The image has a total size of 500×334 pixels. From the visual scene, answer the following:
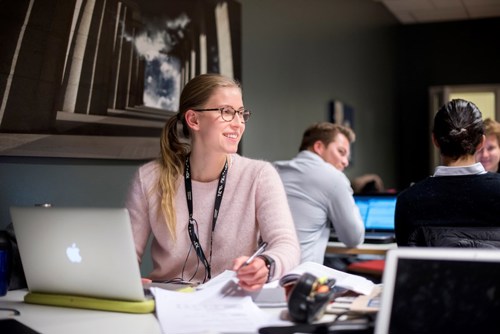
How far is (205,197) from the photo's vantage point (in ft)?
7.65

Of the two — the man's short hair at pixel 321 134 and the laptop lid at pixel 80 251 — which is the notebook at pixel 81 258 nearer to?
the laptop lid at pixel 80 251

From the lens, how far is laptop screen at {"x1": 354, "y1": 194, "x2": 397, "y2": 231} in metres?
3.87

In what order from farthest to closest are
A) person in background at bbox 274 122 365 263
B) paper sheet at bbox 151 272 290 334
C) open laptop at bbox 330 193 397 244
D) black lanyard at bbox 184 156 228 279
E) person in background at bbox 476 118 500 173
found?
open laptop at bbox 330 193 397 244 < person in background at bbox 476 118 500 173 < person in background at bbox 274 122 365 263 < black lanyard at bbox 184 156 228 279 < paper sheet at bbox 151 272 290 334

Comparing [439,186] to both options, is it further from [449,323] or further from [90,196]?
[90,196]

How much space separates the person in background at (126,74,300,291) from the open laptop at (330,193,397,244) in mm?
1568

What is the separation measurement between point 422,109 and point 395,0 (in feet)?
5.72

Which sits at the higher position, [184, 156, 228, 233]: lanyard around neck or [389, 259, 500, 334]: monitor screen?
[184, 156, 228, 233]: lanyard around neck

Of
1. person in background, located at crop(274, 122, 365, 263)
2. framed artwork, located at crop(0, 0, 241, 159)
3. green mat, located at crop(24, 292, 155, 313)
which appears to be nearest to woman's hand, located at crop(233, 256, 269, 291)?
green mat, located at crop(24, 292, 155, 313)

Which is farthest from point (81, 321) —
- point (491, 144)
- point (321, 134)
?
point (491, 144)

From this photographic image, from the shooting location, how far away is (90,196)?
311 centimetres

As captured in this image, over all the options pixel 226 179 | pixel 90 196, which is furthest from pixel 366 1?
pixel 226 179

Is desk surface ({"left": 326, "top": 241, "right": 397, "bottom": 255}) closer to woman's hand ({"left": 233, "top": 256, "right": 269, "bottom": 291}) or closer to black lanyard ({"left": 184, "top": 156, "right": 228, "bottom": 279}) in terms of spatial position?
black lanyard ({"left": 184, "top": 156, "right": 228, "bottom": 279})

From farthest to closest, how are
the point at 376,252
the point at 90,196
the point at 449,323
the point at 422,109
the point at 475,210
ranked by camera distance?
the point at 422,109 → the point at 376,252 → the point at 90,196 → the point at 475,210 → the point at 449,323

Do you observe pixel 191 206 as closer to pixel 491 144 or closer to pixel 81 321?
pixel 81 321
